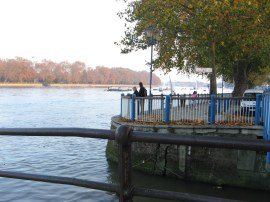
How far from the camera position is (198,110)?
1380cm

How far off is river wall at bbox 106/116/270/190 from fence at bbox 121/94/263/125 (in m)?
0.56

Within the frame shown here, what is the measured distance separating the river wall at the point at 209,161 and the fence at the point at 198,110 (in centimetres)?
56

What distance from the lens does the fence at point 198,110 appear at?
13055 mm

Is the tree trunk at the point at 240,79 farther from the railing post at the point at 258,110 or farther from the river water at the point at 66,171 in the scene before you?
the railing post at the point at 258,110

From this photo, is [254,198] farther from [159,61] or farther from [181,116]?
[159,61]

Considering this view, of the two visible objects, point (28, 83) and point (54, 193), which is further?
point (28, 83)

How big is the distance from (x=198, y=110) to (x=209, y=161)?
2099 millimetres

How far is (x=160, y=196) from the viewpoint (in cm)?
216

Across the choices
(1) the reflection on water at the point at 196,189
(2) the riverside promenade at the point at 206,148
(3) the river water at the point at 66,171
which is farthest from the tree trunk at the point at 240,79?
(1) the reflection on water at the point at 196,189

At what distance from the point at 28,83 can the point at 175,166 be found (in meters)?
160

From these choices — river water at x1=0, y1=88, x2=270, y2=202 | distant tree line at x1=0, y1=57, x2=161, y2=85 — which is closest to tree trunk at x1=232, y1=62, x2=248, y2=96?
river water at x1=0, y1=88, x2=270, y2=202

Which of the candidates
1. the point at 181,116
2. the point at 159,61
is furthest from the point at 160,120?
the point at 159,61

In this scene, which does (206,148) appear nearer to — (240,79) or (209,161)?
(209,161)

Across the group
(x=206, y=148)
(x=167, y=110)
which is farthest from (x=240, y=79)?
(x=206, y=148)
